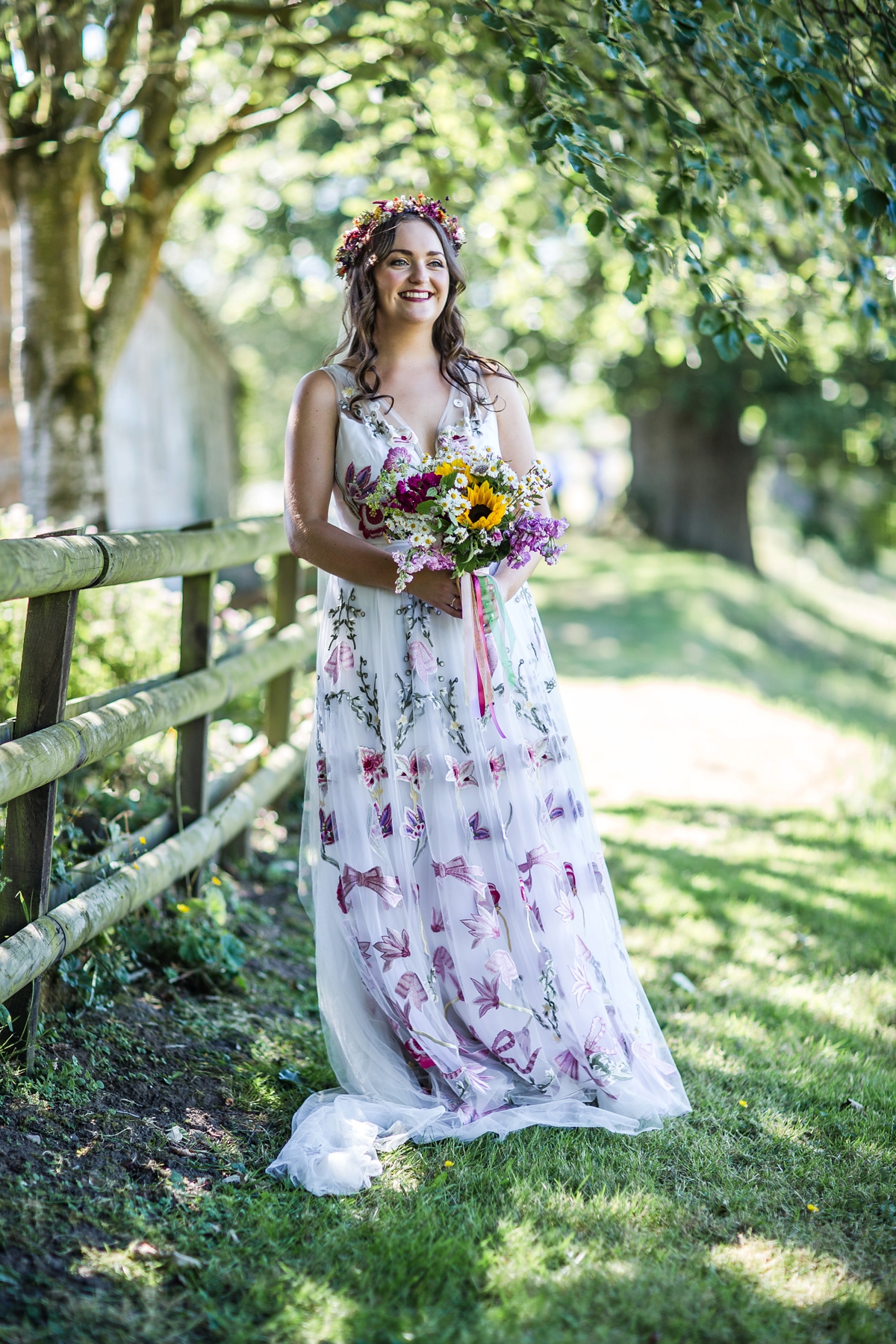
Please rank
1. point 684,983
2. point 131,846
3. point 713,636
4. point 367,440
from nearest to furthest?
point 367,440 → point 131,846 → point 684,983 → point 713,636

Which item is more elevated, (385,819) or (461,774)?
(461,774)

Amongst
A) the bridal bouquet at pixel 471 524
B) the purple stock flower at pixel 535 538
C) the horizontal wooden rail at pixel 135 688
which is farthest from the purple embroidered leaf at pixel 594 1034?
the horizontal wooden rail at pixel 135 688

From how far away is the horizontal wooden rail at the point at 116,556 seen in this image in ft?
8.36

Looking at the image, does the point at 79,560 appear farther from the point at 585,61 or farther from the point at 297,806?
the point at 585,61

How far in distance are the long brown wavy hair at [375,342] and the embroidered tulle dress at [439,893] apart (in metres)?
0.05

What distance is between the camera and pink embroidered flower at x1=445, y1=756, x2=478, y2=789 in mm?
3123

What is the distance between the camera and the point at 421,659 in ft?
10.2

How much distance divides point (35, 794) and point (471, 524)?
131 cm

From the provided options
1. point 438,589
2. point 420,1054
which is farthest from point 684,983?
point 438,589

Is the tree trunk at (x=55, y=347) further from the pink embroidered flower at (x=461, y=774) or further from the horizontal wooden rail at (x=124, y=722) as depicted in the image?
the pink embroidered flower at (x=461, y=774)

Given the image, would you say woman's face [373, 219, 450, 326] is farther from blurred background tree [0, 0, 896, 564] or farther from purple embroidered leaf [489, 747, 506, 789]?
purple embroidered leaf [489, 747, 506, 789]

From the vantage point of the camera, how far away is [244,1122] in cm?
303

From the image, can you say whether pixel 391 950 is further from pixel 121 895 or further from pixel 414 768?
pixel 121 895

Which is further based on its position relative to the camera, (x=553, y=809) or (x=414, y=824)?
(x=553, y=809)
